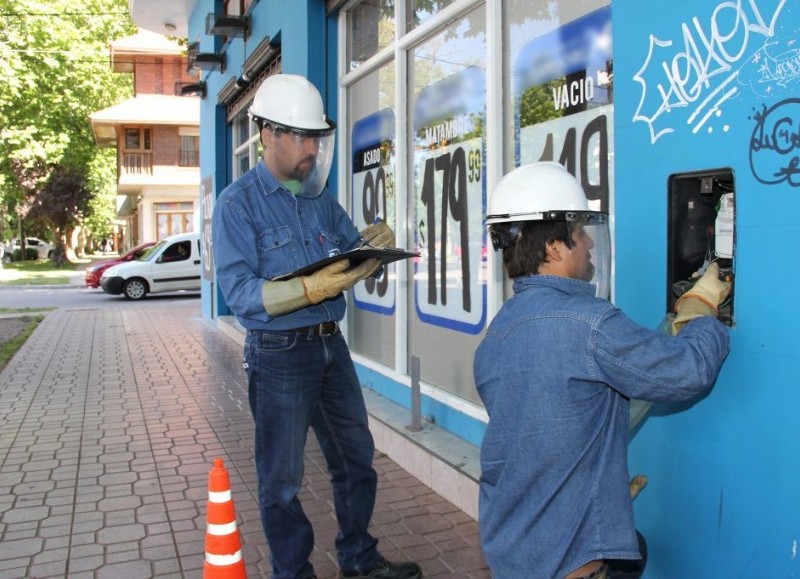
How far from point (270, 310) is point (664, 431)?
1538mm

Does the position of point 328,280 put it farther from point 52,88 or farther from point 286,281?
point 52,88

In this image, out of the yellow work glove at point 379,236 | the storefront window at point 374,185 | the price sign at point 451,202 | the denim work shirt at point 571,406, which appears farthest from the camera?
the storefront window at point 374,185

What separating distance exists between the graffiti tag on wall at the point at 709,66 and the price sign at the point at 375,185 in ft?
11.0

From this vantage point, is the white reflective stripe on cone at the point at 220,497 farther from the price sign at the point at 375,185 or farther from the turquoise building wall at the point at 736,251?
the price sign at the point at 375,185

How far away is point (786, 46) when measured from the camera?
7.36 feet

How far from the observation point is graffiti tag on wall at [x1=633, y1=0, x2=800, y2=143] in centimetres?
231

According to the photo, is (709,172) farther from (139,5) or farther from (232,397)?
(139,5)

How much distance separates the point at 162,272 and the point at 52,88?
14846 mm

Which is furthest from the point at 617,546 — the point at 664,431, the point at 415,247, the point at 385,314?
the point at 385,314

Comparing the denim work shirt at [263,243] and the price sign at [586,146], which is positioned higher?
the price sign at [586,146]

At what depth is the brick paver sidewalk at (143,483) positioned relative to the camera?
3816 millimetres

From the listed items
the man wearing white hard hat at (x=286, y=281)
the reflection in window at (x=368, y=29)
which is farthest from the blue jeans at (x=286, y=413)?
the reflection in window at (x=368, y=29)

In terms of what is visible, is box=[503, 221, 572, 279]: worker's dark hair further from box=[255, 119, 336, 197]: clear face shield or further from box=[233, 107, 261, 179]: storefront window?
box=[233, 107, 261, 179]: storefront window

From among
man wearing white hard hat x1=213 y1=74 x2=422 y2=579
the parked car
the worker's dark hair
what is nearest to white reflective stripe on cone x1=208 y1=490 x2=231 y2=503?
man wearing white hard hat x1=213 y1=74 x2=422 y2=579
